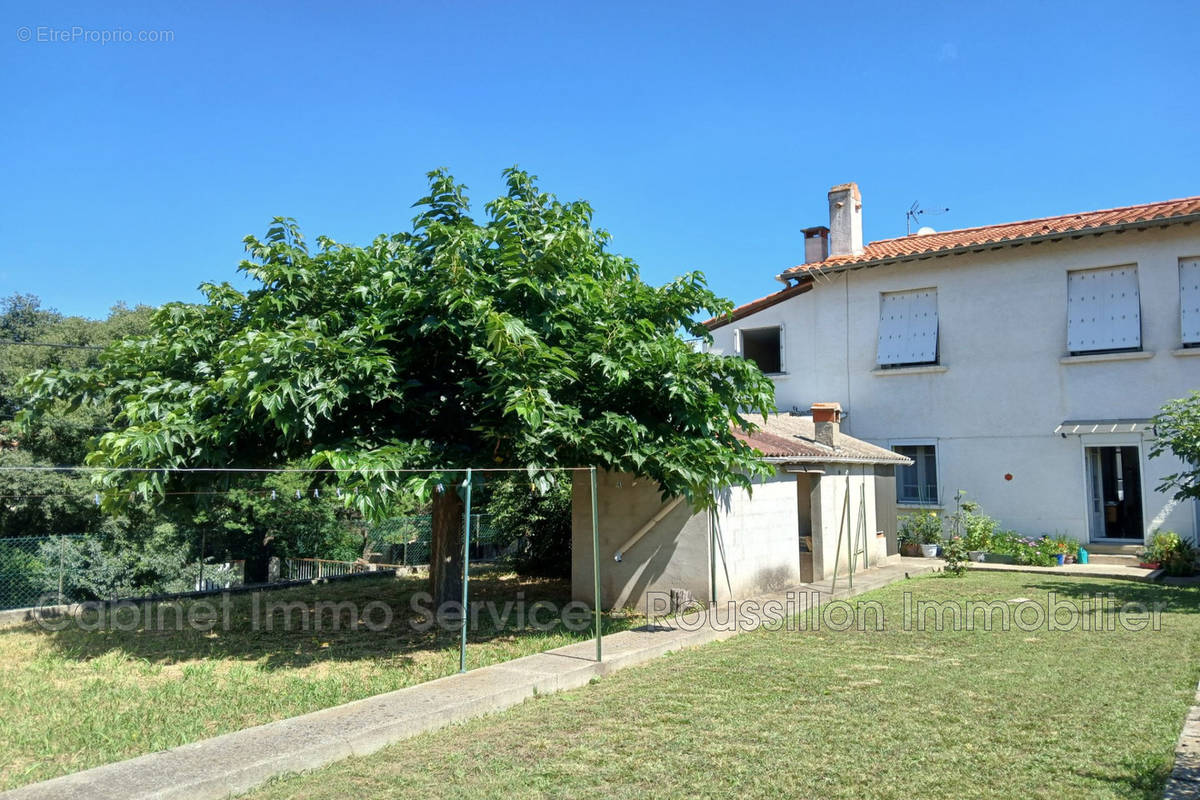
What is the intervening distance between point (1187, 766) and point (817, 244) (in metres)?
18.7

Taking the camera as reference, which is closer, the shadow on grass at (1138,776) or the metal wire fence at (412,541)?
the shadow on grass at (1138,776)

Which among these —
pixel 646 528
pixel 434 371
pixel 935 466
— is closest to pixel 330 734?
pixel 434 371

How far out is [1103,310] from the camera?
57.8 feet

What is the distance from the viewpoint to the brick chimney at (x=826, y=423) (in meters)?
15.6

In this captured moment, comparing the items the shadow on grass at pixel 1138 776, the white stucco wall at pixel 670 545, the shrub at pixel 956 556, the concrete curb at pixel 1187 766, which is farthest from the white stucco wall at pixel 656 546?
the shadow on grass at pixel 1138 776

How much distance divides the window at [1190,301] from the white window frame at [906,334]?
4760mm

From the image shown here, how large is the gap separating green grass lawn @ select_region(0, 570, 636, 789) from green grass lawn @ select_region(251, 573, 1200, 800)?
4.83 ft

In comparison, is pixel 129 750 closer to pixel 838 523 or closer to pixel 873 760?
pixel 873 760

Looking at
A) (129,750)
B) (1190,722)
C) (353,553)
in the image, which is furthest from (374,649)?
(353,553)

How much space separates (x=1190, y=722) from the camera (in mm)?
6055

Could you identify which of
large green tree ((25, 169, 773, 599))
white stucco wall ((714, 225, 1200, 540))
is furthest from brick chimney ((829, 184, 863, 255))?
large green tree ((25, 169, 773, 599))

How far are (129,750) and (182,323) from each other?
6.33 metres

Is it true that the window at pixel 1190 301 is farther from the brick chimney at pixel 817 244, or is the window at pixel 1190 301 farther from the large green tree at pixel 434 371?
the large green tree at pixel 434 371

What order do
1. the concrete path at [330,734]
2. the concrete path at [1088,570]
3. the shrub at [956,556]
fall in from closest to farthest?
1. the concrete path at [330,734]
2. the concrete path at [1088,570]
3. the shrub at [956,556]
